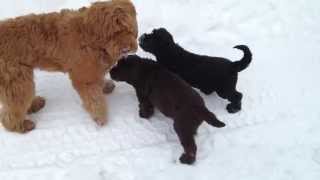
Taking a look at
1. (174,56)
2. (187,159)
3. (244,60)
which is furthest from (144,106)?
(244,60)

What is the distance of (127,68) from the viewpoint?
10.9 ft

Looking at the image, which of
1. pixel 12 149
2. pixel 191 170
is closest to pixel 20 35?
pixel 12 149

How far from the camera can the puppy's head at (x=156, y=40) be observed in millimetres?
3369

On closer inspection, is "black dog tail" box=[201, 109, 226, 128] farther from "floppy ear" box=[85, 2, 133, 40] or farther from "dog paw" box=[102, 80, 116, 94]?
"dog paw" box=[102, 80, 116, 94]

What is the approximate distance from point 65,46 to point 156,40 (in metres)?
0.70

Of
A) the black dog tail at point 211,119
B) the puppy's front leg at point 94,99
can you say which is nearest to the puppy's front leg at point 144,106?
the puppy's front leg at point 94,99

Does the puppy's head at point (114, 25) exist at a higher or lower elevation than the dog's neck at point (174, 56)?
higher

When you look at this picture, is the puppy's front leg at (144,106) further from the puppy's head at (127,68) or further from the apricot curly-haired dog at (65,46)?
the apricot curly-haired dog at (65,46)

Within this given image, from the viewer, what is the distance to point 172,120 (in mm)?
3400

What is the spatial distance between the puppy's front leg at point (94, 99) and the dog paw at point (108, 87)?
0.26 metres

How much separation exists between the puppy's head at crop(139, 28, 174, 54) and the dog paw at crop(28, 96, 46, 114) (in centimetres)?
86

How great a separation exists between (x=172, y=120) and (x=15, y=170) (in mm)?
1152

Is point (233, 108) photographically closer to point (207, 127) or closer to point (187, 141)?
A: point (207, 127)

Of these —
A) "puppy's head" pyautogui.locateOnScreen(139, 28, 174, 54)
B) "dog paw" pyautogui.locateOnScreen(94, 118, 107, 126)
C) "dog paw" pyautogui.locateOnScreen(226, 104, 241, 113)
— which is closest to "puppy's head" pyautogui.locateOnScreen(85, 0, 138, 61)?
"puppy's head" pyautogui.locateOnScreen(139, 28, 174, 54)
